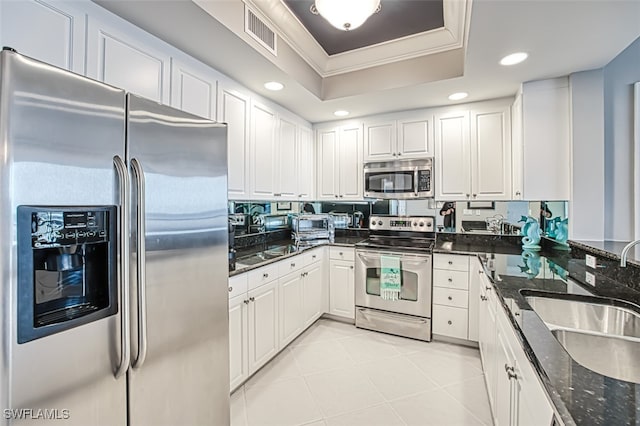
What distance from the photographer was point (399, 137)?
3.42m

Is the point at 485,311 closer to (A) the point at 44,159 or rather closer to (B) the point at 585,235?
(B) the point at 585,235

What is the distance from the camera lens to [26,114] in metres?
0.87

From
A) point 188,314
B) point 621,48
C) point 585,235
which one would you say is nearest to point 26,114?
point 188,314

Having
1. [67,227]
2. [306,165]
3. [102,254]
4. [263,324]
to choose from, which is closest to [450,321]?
[263,324]

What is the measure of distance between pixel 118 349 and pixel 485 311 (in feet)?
7.17

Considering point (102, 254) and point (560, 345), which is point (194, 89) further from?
point (560, 345)

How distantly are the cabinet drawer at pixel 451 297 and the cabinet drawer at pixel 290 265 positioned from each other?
132 cm

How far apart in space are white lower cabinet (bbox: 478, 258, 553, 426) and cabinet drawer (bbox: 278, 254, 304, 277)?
156 cm

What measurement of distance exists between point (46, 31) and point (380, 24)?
82.9 inches

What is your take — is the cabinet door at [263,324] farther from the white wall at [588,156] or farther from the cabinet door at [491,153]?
the white wall at [588,156]

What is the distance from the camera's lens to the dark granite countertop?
0.67 m

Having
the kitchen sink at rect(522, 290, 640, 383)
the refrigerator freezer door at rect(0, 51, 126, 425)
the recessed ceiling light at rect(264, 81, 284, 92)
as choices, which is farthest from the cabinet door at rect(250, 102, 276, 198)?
the kitchen sink at rect(522, 290, 640, 383)

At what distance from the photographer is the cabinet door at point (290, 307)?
2.64m

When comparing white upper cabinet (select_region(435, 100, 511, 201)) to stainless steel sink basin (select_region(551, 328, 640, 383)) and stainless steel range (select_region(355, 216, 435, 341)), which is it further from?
stainless steel sink basin (select_region(551, 328, 640, 383))
